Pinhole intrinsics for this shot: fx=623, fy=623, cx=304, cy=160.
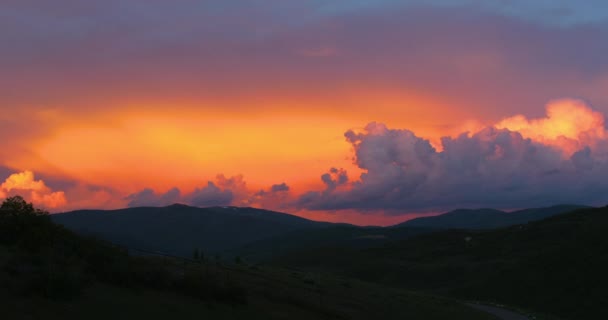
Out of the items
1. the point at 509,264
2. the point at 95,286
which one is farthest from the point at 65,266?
the point at 509,264

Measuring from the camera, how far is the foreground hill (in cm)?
8244

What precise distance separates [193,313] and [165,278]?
2.42 m

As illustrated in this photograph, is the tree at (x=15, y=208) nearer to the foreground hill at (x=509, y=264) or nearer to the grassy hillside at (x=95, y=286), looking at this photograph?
the grassy hillside at (x=95, y=286)

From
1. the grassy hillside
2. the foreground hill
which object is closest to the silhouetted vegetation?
the grassy hillside

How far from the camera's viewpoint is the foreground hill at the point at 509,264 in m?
82.4

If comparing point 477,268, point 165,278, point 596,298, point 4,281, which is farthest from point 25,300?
point 477,268

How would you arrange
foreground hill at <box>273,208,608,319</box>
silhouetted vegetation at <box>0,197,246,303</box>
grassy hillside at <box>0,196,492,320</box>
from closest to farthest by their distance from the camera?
1. grassy hillside at <box>0,196,492,320</box>
2. silhouetted vegetation at <box>0,197,246,303</box>
3. foreground hill at <box>273,208,608,319</box>

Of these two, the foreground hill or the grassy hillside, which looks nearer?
the grassy hillside

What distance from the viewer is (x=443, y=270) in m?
112

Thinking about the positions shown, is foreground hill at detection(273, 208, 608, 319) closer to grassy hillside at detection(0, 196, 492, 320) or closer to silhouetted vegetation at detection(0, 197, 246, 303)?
grassy hillside at detection(0, 196, 492, 320)

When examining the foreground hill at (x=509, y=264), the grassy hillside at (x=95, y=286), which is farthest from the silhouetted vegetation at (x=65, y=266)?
the foreground hill at (x=509, y=264)

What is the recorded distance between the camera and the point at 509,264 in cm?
10288

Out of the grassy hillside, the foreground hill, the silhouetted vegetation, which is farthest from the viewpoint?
the foreground hill

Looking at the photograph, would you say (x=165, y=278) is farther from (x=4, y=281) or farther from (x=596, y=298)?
(x=596, y=298)
